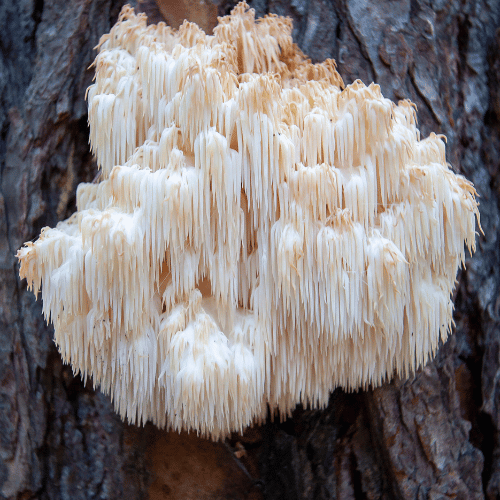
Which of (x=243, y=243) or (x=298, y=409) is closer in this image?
(x=243, y=243)

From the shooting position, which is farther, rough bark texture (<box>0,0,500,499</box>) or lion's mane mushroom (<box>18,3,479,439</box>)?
rough bark texture (<box>0,0,500,499</box>)

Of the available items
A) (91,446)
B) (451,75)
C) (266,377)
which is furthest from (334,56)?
(91,446)

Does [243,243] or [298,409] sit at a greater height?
[243,243]

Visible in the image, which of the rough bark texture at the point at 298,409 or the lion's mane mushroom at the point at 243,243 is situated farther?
the rough bark texture at the point at 298,409
